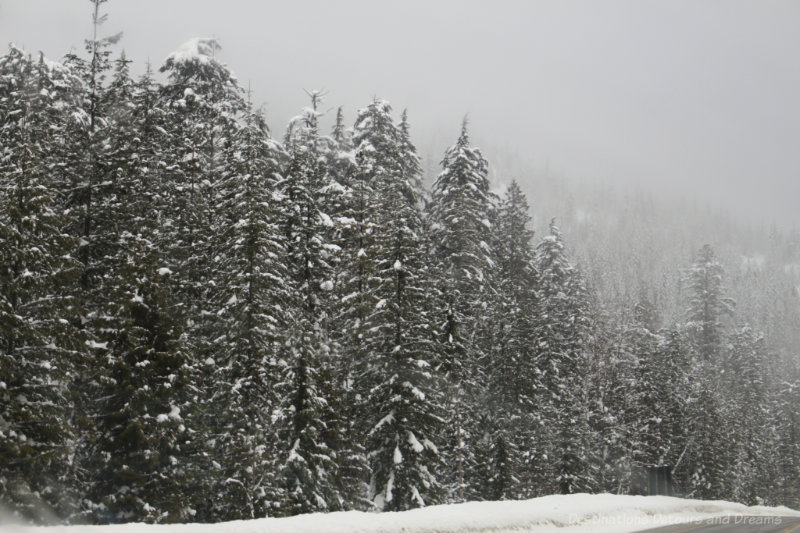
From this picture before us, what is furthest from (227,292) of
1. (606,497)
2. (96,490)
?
(606,497)

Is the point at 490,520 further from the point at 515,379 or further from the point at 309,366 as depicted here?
the point at 515,379

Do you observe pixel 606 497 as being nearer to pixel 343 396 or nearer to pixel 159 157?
pixel 343 396

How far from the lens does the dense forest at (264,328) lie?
19.8m

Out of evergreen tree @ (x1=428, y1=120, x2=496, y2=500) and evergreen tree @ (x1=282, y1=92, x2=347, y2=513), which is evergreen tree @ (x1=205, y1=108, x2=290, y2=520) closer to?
evergreen tree @ (x1=282, y1=92, x2=347, y2=513)

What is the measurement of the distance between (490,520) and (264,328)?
1353 centimetres

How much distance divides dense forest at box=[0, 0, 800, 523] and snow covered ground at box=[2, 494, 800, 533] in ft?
26.4

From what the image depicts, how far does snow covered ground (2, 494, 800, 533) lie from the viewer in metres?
10.5

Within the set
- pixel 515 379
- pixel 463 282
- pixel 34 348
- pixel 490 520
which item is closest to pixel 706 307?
pixel 515 379

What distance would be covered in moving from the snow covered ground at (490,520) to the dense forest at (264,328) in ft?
26.4

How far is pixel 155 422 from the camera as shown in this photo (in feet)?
66.3

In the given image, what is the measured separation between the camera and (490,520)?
15.6 meters

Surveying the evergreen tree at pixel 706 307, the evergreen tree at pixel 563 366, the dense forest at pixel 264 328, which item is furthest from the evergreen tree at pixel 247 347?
the evergreen tree at pixel 706 307

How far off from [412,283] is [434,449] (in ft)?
24.9

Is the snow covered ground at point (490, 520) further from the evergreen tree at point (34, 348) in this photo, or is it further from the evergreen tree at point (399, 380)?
the evergreen tree at point (34, 348)
